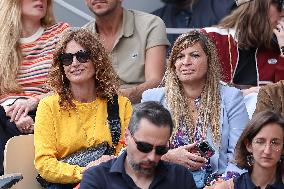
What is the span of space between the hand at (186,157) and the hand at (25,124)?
47.8 inches

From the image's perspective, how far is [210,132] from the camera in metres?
4.72

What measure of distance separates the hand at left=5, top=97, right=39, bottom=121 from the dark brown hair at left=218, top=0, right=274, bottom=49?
5.19 ft

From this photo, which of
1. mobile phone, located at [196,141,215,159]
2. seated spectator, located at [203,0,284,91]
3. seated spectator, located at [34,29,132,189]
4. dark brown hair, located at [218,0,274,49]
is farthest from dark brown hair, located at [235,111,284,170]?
dark brown hair, located at [218,0,274,49]

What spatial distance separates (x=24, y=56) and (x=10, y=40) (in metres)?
0.16

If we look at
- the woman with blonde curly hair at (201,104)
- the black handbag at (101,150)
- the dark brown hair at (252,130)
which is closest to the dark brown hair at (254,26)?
the woman with blonde curly hair at (201,104)

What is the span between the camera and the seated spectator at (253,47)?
18.4 ft

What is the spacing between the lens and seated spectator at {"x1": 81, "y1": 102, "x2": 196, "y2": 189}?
375 centimetres

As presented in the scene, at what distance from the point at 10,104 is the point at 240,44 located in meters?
1.72

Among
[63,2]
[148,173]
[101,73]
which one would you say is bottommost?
[148,173]

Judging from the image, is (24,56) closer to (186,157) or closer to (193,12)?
(193,12)

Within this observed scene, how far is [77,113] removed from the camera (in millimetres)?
4840

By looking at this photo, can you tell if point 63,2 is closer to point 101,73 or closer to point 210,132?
point 101,73

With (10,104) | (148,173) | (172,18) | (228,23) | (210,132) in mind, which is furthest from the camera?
(172,18)

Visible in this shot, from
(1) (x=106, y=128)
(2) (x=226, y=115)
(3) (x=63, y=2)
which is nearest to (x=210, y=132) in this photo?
(2) (x=226, y=115)
